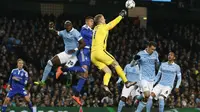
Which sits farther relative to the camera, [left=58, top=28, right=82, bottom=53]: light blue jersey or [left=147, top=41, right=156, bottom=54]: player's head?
[left=147, top=41, right=156, bottom=54]: player's head

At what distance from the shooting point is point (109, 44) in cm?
3170

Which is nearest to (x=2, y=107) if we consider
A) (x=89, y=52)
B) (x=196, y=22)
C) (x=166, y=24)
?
(x=89, y=52)

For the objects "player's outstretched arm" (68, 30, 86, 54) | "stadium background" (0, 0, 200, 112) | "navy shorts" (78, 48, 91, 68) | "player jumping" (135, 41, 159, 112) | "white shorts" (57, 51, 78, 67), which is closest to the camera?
"player's outstretched arm" (68, 30, 86, 54)

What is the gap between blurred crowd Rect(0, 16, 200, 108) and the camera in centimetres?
2595

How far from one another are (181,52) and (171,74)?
12.4 metres

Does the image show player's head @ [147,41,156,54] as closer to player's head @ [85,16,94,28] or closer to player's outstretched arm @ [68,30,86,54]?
player's head @ [85,16,94,28]

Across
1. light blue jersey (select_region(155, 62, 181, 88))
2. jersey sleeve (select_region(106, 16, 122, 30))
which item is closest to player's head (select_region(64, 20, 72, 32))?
jersey sleeve (select_region(106, 16, 122, 30))

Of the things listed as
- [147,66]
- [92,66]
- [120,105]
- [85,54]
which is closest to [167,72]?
[147,66]

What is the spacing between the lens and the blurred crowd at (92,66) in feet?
85.1

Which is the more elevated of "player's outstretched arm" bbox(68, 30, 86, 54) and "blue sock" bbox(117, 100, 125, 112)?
"player's outstretched arm" bbox(68, 30, 86, 54)

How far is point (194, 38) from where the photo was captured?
36562mm

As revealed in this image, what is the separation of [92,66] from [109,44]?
283cm

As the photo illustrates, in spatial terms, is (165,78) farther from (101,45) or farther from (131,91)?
(101,45)

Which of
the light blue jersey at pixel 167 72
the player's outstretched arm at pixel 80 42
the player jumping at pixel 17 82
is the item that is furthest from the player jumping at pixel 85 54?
the light blue jersey at pixel 167 72
